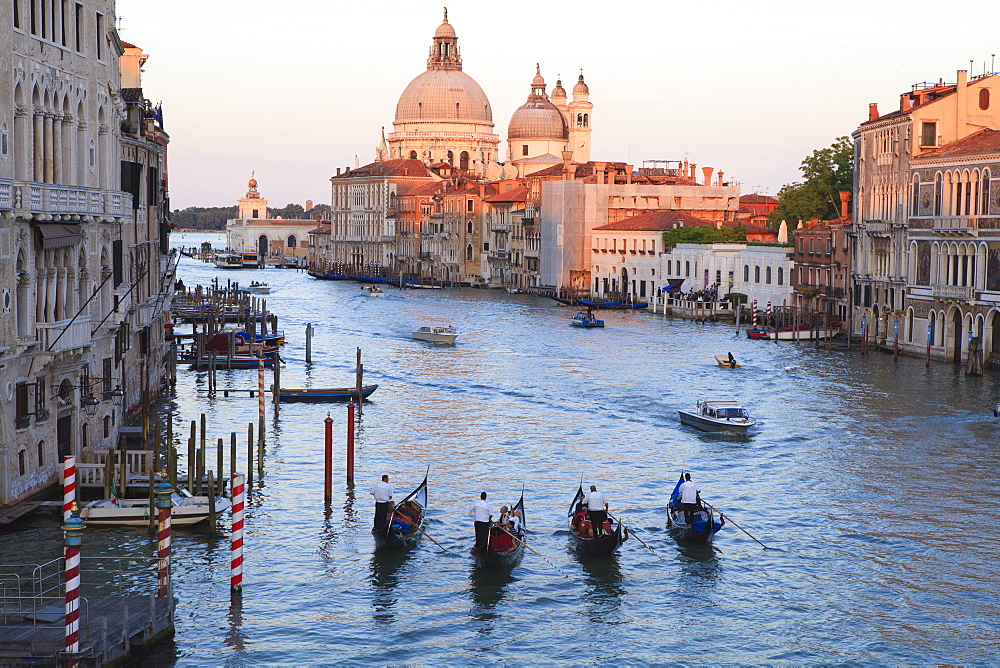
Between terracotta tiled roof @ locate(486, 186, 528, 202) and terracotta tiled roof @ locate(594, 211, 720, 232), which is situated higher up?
terracotta tiled roof @ locate(486, 186, 528, 202)

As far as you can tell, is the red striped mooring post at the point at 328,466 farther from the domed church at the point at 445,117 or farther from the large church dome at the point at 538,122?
the domed church at the point at 445,117

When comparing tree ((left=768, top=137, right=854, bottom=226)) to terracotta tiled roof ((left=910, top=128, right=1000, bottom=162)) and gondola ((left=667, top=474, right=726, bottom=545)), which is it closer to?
terracotta tiled roof ((left=910, top=128, right=1000, bottom=162))

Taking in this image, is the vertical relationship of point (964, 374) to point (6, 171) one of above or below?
below

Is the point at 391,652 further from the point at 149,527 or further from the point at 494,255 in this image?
the point at 494,255

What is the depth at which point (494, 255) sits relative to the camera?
93.8 m

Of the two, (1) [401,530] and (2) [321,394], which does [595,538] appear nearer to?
(1) [401,530]

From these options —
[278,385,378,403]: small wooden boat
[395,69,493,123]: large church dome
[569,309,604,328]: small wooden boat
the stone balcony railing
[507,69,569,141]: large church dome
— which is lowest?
[278,385,378,403]: small wooden boat

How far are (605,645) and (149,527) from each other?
6.46 metres

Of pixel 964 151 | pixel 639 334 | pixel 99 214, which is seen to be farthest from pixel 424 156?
pixel 99 214

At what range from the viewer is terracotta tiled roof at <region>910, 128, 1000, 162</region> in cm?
3669

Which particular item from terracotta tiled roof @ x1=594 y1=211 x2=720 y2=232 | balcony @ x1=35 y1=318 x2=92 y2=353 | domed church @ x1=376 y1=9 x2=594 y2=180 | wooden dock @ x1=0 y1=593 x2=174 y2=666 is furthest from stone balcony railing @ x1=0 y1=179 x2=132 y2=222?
domed church @ x1=376 y1=9 x2=594 y2=180

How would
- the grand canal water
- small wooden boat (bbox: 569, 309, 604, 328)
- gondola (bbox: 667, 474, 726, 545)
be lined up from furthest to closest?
small wooden boat (bbox: 569, 309, 604, 328)
gondola (bbox: 667, 474, 726, 545)
the grand canal water

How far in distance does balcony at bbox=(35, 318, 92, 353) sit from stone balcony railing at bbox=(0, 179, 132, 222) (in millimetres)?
1373

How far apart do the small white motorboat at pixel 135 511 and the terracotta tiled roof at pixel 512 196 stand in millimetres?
72624
